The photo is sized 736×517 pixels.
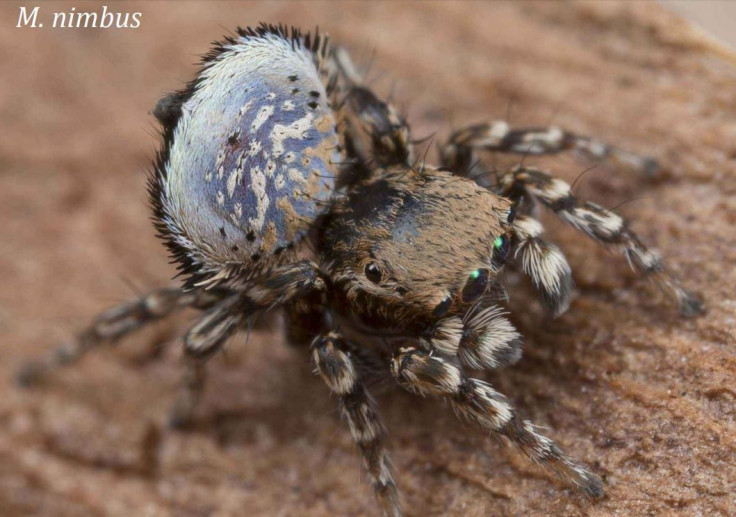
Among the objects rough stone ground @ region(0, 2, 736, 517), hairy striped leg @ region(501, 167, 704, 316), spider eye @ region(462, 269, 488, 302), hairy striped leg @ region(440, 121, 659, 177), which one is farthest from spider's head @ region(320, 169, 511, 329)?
rough stone ground @ region(0, 2, 736, 517)

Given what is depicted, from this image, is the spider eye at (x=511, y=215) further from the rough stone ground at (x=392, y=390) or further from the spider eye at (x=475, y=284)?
the rough stone ground at (x=392, y=390)

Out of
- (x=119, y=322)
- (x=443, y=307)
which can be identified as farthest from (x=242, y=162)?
(x=119, y=322)

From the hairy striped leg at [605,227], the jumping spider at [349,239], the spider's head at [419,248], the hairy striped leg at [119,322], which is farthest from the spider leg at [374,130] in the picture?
the hairy striped leg at [119,322]

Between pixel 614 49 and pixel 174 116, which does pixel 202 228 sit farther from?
pixel 614 49

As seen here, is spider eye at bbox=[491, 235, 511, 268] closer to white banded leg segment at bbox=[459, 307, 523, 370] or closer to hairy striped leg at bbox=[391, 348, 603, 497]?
white banded leg segment at bbox=[459, 307, 523, 370]

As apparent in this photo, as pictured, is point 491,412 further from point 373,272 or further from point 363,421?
point 373,272

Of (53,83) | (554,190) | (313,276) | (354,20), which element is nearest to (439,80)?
(354,20)

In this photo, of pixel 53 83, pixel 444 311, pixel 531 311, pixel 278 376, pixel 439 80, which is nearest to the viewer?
pixel 444 311

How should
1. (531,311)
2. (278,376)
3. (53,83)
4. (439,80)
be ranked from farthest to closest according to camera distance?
(53,83) → (439,80) → (278,376) → (531,311)

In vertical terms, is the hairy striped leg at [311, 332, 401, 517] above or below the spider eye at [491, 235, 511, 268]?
below
